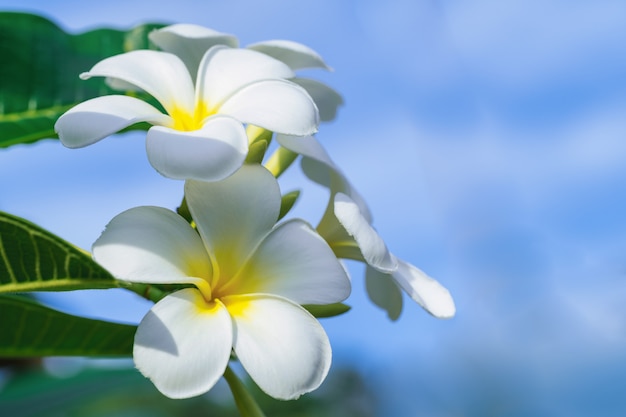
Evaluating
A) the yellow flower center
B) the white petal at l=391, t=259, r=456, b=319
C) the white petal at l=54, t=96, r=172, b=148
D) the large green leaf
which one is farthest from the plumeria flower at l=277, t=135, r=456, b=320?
the large green leaf

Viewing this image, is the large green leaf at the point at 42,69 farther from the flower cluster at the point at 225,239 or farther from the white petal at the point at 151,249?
the white petal at the point at 151,249

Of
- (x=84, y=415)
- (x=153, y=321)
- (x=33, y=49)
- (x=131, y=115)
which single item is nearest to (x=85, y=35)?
(x=33, y=49)

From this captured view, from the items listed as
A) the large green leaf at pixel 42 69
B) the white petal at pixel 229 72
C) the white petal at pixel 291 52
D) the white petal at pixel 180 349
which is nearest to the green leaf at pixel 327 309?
the white petal at pixel 180 349

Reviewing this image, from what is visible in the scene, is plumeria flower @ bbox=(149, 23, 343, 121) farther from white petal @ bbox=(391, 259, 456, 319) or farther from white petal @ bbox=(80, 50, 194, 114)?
white petal @ bbox=(391, 259, 456, 319)

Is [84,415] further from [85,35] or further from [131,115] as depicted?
[131,115]

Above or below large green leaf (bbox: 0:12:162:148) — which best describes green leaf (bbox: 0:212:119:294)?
above
